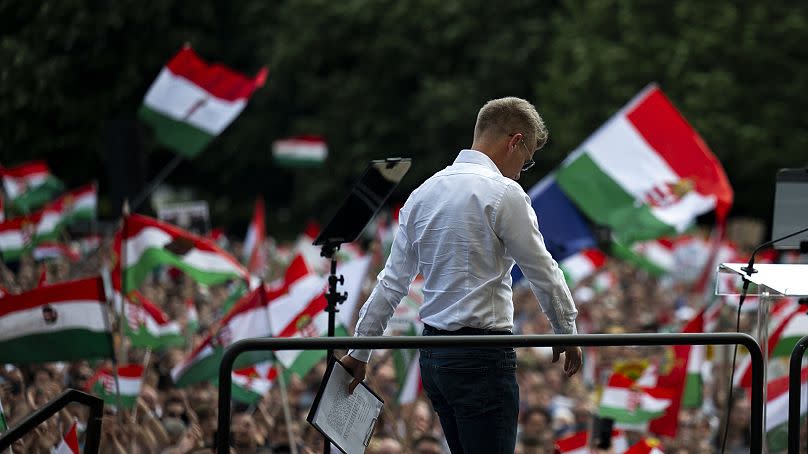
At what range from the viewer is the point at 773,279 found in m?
5.03

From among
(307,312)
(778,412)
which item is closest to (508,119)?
(778,412)

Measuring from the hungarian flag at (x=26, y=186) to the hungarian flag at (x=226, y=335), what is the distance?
7.50 m

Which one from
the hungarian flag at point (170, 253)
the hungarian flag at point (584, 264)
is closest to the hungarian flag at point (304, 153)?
the hungarian flag at point (584, 264)

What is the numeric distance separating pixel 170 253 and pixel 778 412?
550 cm

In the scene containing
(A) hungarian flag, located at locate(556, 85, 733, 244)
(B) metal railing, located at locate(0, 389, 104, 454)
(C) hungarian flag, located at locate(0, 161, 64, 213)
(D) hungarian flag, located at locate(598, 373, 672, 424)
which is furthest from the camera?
(C) hungarian flag, located at locate(0, 161, 64, 213)

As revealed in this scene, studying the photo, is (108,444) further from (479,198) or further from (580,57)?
(580,57)

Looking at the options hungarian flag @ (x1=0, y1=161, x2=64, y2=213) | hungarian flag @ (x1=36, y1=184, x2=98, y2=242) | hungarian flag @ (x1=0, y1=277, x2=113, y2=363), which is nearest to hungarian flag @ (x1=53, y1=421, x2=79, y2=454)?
hungarian flag @ (x1=0, y1=277, x2=113, y2=363)

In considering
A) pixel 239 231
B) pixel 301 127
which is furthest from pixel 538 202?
pixel 239 231

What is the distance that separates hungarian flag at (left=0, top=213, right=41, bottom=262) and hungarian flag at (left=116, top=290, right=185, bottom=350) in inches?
105

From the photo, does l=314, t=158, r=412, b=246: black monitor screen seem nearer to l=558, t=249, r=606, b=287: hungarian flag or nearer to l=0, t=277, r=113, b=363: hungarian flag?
l=0, t=277, r=113, b=363: hungarian flag

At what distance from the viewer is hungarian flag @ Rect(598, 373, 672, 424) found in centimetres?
920

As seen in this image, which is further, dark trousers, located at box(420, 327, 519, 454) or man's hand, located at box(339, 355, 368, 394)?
man's hand, located at box(339, 355, 368, 394)

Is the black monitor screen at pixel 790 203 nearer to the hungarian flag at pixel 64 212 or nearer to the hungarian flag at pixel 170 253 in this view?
the hungarian flag at pixel 170 253

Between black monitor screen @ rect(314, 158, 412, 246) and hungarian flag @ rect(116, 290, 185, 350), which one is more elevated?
black monitor screen @ rect(314, 158, 412, 246)
